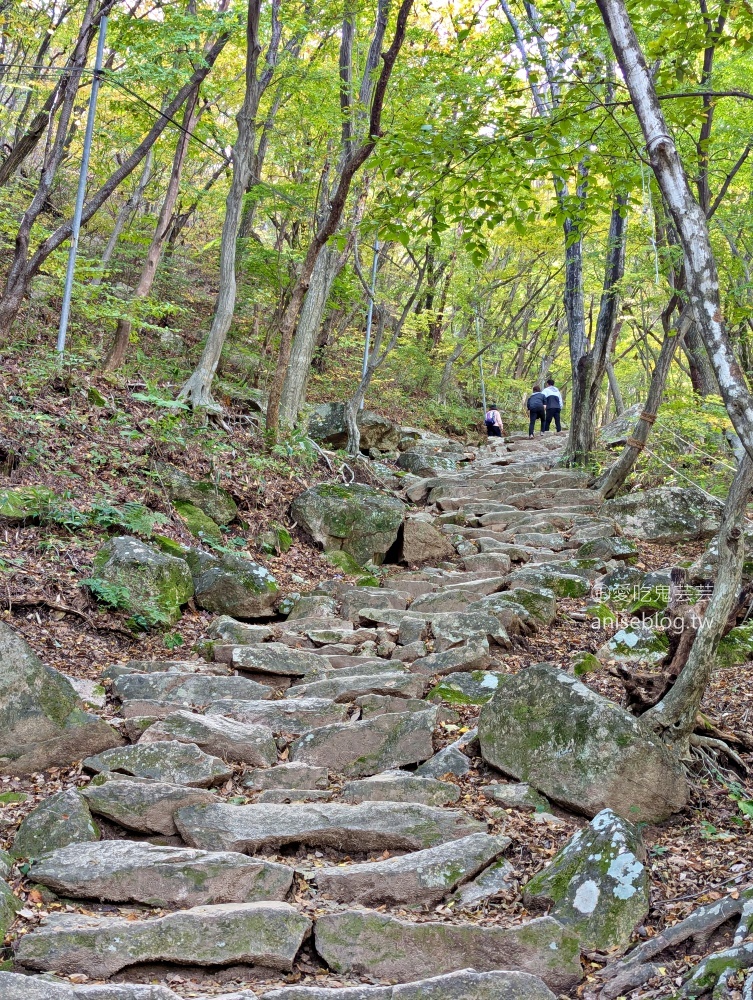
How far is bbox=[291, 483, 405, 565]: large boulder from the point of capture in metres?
10.4

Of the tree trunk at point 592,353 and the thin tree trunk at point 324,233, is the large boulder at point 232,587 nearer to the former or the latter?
the thin tree trunk at point 324,233

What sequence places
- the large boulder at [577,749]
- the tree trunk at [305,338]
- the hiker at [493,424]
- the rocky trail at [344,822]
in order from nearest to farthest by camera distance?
the rocky trail at [344,822] < the large boulder at [577,749] < the tree trunk at [305,338] < the hiker at [493,424]

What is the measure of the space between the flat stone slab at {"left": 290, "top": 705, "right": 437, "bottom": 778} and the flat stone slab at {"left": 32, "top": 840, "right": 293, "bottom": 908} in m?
1.48

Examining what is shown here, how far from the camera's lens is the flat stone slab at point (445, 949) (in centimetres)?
324

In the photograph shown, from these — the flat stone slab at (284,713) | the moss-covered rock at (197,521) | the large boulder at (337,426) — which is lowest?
the flat stone slab at (284,713)

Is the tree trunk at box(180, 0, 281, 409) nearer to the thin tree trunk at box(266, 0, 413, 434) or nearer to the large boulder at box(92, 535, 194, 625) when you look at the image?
the thin tree trunk at box(266, 0, 413, 434)

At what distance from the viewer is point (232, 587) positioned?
26.1 ft

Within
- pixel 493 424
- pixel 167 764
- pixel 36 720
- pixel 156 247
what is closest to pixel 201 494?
pixel 36 720

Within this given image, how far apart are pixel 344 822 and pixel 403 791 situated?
57cm

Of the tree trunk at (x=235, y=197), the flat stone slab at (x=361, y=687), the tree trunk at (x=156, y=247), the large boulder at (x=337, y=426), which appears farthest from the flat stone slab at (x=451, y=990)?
the large boulder at (x=337, y=426)

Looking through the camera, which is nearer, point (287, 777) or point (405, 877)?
Result: point (405, 877)

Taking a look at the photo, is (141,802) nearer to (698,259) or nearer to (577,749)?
(577,749)

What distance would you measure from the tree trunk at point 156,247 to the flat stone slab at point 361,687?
6.94 meters

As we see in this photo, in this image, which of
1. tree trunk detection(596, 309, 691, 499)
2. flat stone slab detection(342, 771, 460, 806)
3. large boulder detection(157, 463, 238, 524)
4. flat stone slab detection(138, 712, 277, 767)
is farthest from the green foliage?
tree trunk detection(596, 309, 691, 499)
